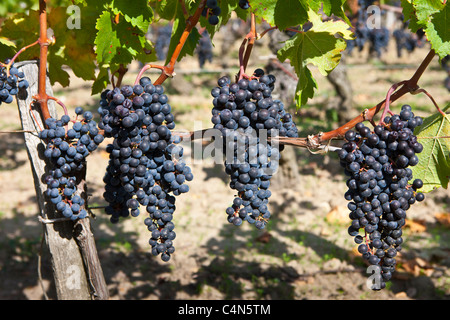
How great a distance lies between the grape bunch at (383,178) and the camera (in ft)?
6.00

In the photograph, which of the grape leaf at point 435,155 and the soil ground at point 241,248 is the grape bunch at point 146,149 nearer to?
the grape leaf at point 435,155

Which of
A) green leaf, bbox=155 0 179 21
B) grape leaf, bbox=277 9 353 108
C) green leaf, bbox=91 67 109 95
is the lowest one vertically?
green leaf, bbox=91 67 109 95

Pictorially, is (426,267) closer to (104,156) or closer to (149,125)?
(149,125)

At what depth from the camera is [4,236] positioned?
Answer: 489 centimetres

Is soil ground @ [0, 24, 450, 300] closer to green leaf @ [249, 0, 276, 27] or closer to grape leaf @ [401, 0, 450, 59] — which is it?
grape leaf @ [401, 0, 450, 59]

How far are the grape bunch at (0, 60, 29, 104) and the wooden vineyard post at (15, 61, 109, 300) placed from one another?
0.25 feet

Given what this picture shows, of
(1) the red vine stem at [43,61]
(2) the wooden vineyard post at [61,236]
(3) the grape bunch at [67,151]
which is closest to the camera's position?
(3) the grape bunch at [67,151]

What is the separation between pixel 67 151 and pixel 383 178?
1342mm

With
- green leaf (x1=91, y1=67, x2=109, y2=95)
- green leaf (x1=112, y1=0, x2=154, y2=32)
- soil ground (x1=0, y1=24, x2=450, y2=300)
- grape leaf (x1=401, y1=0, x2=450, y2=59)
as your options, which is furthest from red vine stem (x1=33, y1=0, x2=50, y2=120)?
soil ground (x1=0, y1=24, x2=450, y2=300)

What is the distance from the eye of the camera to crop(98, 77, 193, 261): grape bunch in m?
1.83

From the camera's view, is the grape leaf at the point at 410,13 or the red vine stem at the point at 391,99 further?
the grape leaf at the point at 410,13

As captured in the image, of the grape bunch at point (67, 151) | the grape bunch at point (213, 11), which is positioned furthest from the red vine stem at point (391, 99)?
the grape bunch at point (67, 151)

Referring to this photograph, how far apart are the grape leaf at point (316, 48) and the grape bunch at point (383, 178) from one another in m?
0.33

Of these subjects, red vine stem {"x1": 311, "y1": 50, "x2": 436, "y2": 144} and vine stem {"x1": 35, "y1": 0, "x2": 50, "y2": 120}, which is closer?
red vine stem {"x1": 311, "y1": 50, "x2": 436, "y2": 144}
